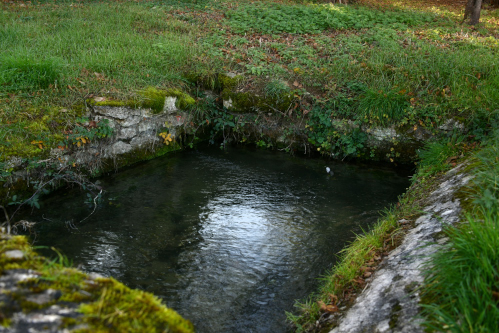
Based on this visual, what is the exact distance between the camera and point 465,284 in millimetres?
2139

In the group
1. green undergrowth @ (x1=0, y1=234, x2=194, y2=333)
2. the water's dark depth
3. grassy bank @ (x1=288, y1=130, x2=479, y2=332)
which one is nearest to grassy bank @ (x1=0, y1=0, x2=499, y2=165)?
the water's dark depth

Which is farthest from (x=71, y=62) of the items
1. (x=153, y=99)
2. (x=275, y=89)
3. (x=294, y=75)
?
(x=294, y=75)

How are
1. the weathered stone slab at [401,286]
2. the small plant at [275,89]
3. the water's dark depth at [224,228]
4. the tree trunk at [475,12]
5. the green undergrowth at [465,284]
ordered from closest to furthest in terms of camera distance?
the green undergrowth at [465,284] < the weathered stone slab at [401,286] < the water's dark depth at [224,228] < the small plant at [275,89] < the tree trunk at [475,12]

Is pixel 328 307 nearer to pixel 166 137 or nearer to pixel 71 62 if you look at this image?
pixel 166 137

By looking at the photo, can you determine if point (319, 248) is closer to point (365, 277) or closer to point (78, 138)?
point (365, 277)

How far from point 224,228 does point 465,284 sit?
317 cm

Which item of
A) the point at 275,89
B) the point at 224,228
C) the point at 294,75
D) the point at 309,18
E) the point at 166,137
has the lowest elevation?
the point at 224,228

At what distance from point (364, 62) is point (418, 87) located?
141cm

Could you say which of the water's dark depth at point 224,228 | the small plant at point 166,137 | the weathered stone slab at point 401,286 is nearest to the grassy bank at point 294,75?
the weathered stone slab at point 401,286

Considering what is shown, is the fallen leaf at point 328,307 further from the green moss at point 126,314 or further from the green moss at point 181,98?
the green moss at point 181,98

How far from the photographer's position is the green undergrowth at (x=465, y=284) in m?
1.90

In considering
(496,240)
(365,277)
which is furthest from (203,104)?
(496,240)

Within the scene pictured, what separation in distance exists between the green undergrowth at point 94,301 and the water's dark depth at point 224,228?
1.86 meters

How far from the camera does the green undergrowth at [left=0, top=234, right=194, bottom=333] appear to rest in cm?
139
